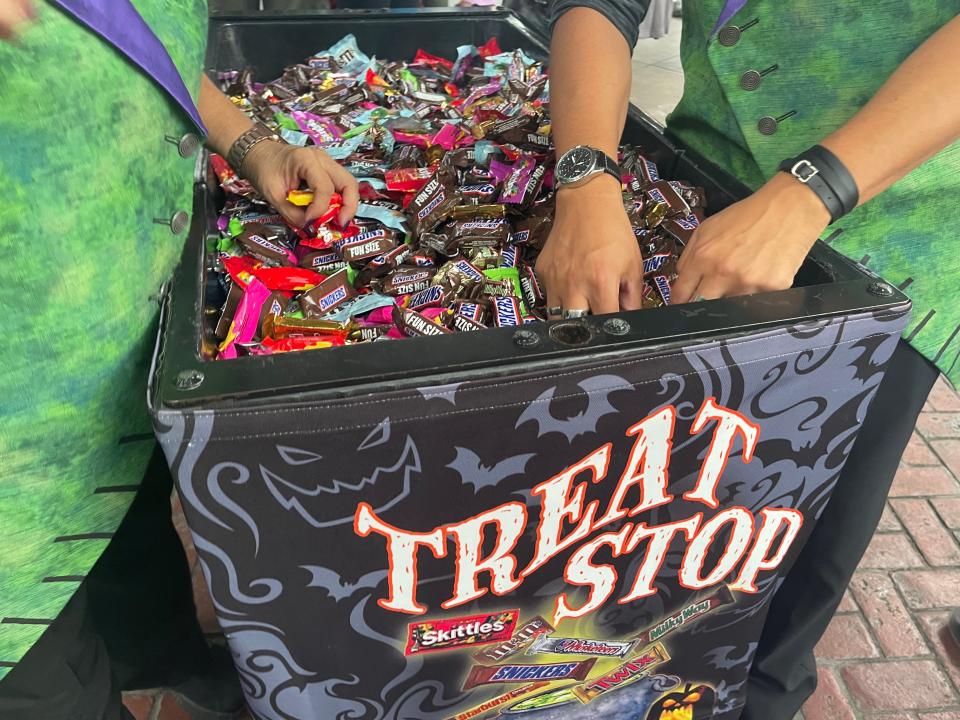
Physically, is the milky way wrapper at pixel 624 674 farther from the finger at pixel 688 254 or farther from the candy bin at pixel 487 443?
the finger at pixel 688 254

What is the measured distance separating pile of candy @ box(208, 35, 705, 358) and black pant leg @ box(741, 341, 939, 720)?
393 millimetres

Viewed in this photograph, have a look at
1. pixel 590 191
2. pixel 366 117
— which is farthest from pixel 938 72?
pixel 366 117

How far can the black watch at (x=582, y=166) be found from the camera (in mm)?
960

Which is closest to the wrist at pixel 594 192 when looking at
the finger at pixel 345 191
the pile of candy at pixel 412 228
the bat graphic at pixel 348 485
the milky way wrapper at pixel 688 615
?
the pile of candy at pixel 412 228

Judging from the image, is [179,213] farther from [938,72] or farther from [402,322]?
[938,72]

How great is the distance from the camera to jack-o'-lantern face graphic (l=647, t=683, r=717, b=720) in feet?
3.73

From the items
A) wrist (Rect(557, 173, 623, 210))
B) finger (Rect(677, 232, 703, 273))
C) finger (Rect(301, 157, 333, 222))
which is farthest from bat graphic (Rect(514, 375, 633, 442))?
finger (Rect(301, 157, 333, 222))

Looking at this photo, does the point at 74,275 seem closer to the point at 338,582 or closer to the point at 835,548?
the point at 338,582

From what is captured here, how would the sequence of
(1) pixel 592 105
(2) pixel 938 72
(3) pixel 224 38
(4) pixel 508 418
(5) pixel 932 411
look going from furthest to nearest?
(5) pixel 932 411
(3) pixel 224 38
(1) pixel 592 105
(2) pixel 938 72
(4) pixel 508 418

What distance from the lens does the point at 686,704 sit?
1.16 meters

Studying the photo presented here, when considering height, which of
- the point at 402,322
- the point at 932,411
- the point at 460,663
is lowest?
the point at 932,411

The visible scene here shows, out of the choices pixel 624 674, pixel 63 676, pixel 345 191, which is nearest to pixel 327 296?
pixel 345 191

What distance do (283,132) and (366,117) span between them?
7.3 inches

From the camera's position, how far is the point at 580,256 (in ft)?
2.89
